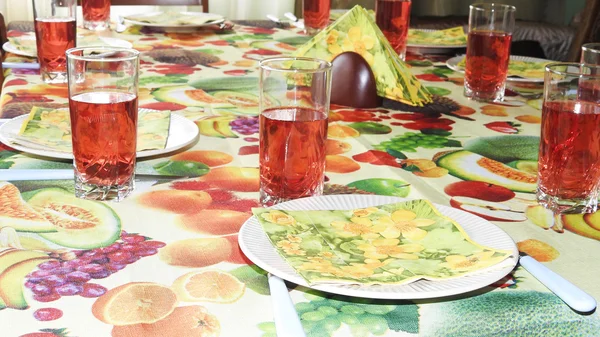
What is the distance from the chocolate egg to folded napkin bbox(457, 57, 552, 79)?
0.38 meters

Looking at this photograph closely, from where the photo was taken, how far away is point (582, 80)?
2.97 ft

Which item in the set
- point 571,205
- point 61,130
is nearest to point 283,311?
point 571,205

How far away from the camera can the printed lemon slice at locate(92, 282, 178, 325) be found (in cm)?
62

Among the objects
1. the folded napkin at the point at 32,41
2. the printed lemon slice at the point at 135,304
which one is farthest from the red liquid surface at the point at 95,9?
the printed lemon slice at the point at 135,304

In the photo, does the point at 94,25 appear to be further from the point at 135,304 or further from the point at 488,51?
the point at 135,304

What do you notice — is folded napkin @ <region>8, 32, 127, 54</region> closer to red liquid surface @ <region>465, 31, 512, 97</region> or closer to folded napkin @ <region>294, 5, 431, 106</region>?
folded napkin @ <region>294, 5, 431, 106</region>

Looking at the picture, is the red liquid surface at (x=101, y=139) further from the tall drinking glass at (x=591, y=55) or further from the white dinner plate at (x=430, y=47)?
the white dinner plate at (x=430, y=47)

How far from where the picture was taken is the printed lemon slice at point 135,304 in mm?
617

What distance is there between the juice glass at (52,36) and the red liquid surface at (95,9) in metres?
0.51

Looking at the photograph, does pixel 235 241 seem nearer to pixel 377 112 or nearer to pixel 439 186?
pixel 439 186

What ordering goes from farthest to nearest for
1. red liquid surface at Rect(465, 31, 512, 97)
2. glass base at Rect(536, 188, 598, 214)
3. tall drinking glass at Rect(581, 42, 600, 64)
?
red liquid surface at Rect(465, 31, 512, 97), tall drinking glass at Rect(581, 42, 600, 64), glass base at Rect(536, 188, 598, 214)

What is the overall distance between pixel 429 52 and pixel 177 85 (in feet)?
2.43

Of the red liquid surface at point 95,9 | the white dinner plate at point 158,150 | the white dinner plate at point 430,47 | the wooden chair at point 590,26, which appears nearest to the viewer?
the white dinner plate at point 158,150

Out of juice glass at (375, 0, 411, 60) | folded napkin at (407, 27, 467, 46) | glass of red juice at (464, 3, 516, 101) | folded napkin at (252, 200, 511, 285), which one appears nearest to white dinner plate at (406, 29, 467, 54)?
folded napkin at (407, 27, 467, 46)
